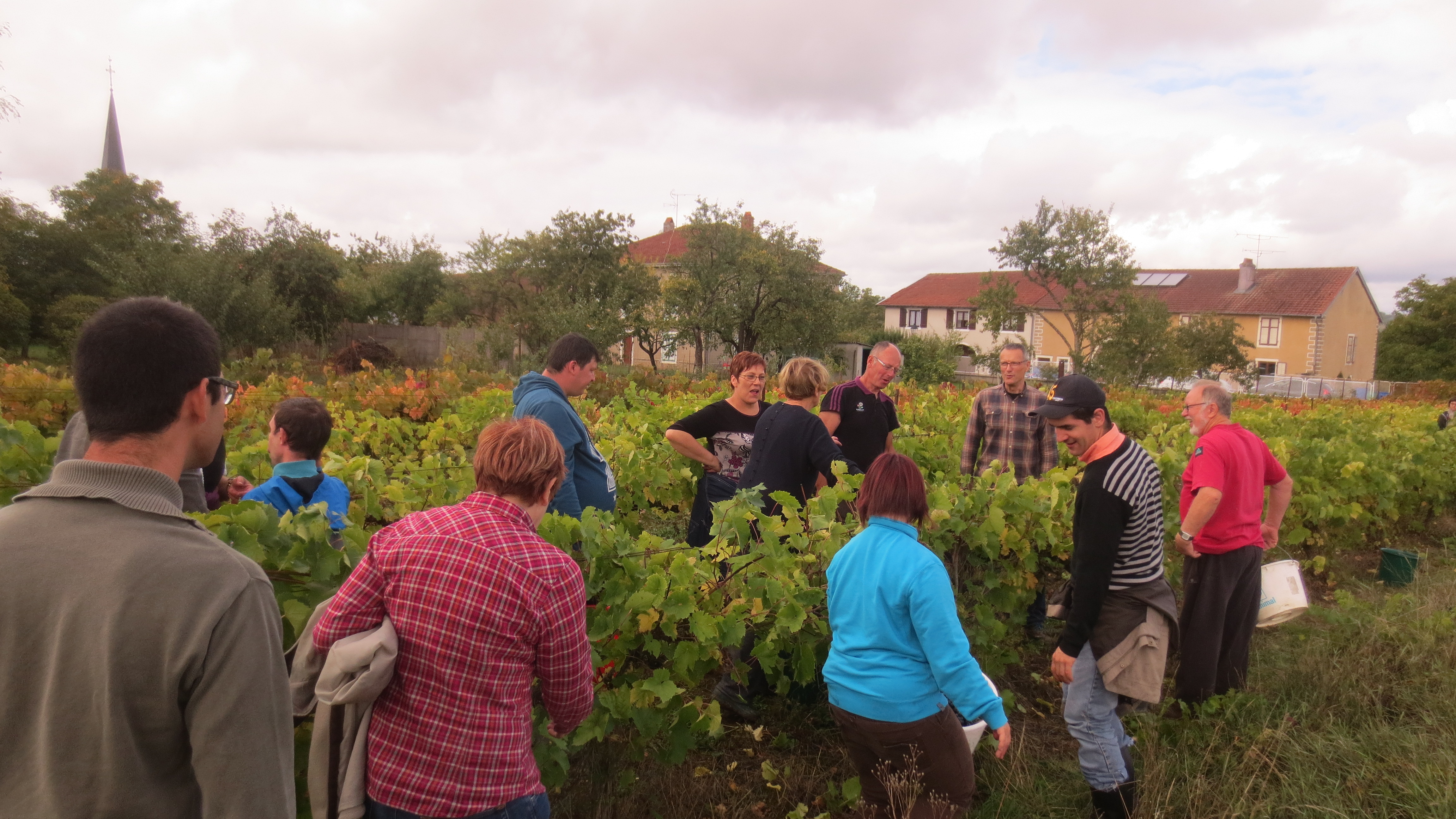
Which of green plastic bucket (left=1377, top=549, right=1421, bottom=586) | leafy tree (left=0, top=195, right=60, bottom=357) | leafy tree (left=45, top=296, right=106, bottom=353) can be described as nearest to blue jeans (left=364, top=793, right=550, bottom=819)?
green plastic bucket (left=1377, top=549, right=1421, bottom=586)

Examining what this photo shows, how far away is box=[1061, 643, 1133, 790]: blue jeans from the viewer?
3.03 meters

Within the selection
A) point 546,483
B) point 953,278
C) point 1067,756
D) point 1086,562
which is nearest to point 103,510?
point 546,483

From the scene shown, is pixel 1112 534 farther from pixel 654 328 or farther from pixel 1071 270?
pixel 1071 270

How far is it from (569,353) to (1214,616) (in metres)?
3.34

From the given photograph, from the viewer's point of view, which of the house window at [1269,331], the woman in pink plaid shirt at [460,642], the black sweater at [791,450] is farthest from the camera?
the house window at [1269,331]

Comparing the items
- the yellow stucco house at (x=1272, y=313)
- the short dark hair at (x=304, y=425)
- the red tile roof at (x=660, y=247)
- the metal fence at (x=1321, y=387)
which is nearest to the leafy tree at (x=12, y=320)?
the red tile roof at (x=660, y=247)

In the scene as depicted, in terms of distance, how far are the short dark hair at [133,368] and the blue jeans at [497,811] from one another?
107 cm

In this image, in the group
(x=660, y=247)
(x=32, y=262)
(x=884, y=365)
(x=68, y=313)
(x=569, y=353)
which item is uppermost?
(x=660, y=247)

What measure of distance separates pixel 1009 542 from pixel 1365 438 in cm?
698

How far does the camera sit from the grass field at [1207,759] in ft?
10.2

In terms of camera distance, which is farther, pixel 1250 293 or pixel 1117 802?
pixel 1250 293

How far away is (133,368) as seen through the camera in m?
1.21

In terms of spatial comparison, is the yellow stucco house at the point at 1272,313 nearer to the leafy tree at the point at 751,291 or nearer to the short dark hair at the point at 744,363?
the leafy tree at the point at 751,291

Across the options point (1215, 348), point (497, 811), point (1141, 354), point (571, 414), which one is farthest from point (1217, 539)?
point (1215, 348)
